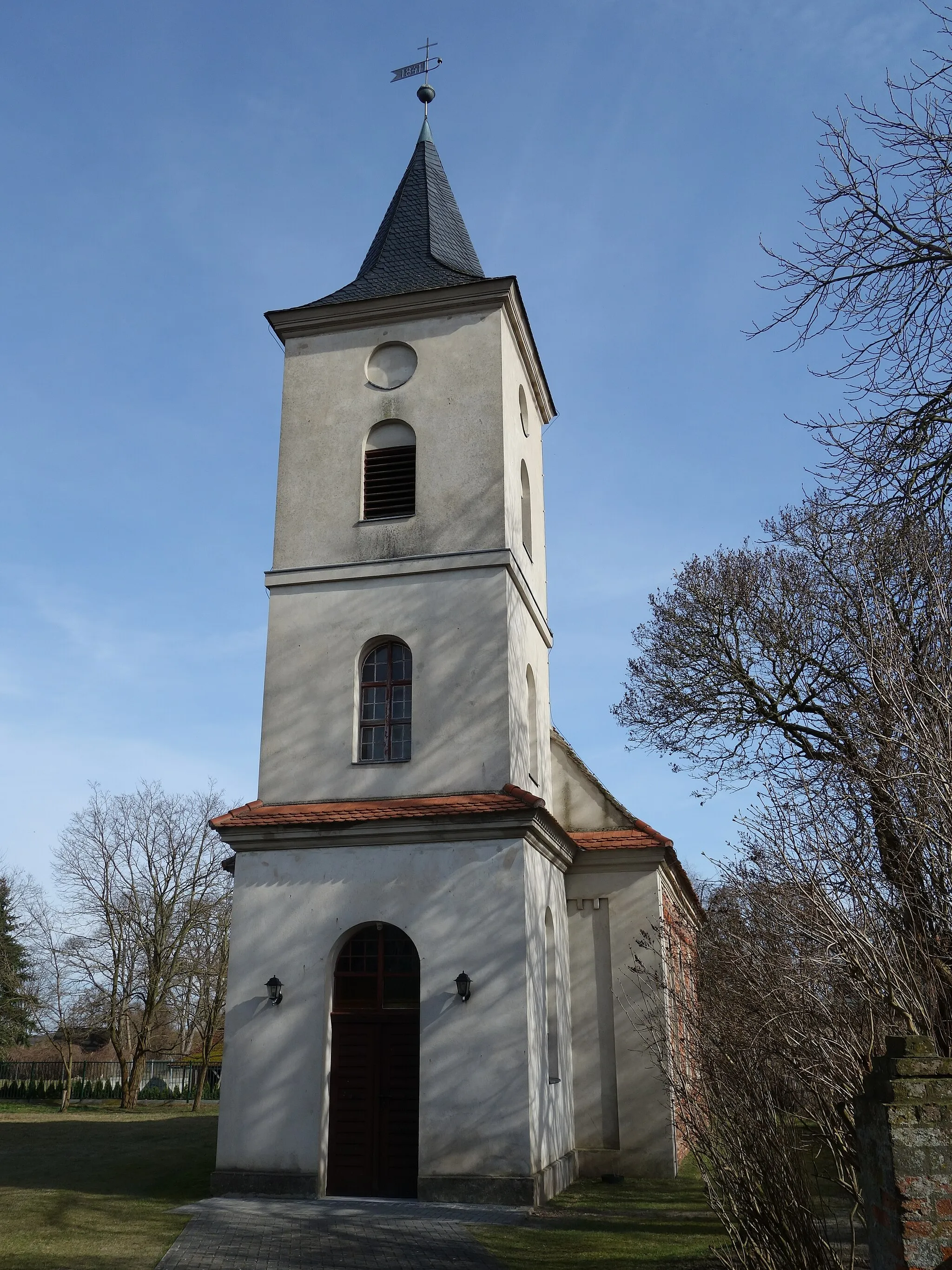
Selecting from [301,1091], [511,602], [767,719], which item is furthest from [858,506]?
[767,719]

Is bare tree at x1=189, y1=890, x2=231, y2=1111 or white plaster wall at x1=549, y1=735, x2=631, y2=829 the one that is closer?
white plaster wall at x1=549, y1=735, x2=631, y2=829

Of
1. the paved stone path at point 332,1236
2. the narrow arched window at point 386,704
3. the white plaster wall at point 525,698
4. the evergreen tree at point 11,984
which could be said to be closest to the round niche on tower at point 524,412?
the white plaster wall at point 525,698

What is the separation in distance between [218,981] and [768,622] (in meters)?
30.0

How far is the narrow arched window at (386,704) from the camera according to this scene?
1689cm

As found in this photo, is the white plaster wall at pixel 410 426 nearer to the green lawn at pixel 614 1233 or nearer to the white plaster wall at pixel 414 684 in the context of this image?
the white plaster wall at pixel 414 684

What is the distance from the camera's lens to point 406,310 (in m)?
19.2

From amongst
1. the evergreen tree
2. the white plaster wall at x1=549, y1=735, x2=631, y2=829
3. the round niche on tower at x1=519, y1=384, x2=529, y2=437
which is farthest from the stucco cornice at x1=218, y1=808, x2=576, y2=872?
the evergreen tree

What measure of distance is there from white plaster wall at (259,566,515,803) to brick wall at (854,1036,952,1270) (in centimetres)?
1066

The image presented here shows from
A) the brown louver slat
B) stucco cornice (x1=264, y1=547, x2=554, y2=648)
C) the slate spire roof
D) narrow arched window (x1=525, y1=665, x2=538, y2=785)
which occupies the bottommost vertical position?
narrow arched window (x1=525, y1=665, x2=538, y2=785)

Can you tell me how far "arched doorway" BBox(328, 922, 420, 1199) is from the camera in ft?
47.9

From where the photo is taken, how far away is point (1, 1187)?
1559 cm

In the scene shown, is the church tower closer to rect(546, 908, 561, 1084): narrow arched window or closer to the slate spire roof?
the slate spire roof

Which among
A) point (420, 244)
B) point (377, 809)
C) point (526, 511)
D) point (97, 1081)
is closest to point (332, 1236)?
point (377, 809)

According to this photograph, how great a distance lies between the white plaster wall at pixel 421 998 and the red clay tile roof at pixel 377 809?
19.9 inches
